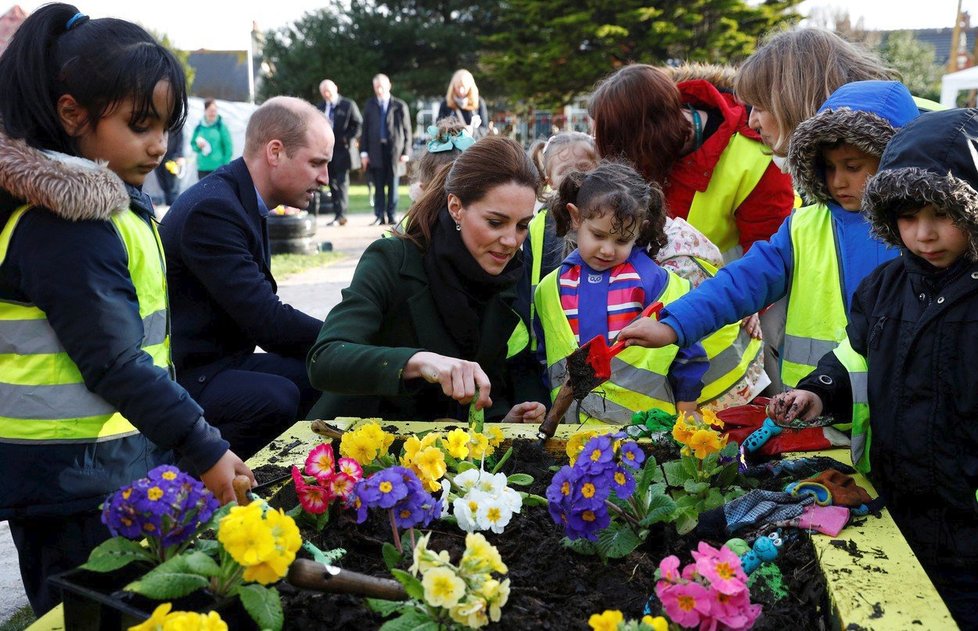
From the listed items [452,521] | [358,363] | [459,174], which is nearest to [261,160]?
[459,174]

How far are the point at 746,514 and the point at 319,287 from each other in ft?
24.1

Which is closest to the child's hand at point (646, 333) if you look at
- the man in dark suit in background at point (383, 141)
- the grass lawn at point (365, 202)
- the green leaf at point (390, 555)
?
the green leaf at point (390, 555)

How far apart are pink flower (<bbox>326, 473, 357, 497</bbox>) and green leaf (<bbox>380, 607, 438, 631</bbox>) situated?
46 cm

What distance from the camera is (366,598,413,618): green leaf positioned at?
143cm

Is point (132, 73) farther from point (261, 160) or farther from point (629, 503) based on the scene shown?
point (261, 160)

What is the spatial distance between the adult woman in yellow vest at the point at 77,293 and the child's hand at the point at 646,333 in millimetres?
1067

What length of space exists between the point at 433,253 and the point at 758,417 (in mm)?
1127

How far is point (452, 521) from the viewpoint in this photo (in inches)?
75.6

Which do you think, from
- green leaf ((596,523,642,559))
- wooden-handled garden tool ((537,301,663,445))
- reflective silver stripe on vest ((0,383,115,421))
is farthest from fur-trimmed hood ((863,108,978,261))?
reflective silver stripe on vest ((0,383,115,421))

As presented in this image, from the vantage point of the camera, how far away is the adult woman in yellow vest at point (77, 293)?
190cm

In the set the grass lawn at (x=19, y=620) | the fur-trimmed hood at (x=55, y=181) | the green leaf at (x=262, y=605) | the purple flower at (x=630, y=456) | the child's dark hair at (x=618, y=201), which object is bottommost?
the grass lawn at (x=19, y=620)

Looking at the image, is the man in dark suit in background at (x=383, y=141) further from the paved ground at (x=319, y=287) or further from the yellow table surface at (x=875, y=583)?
the yellow table surface at (x=875, y=583)

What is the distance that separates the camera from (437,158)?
4074 mm

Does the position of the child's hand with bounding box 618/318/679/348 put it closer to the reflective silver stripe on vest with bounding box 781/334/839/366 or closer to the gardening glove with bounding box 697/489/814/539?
the reflective silver stripe on vest with bounding box 781/334/839/366
